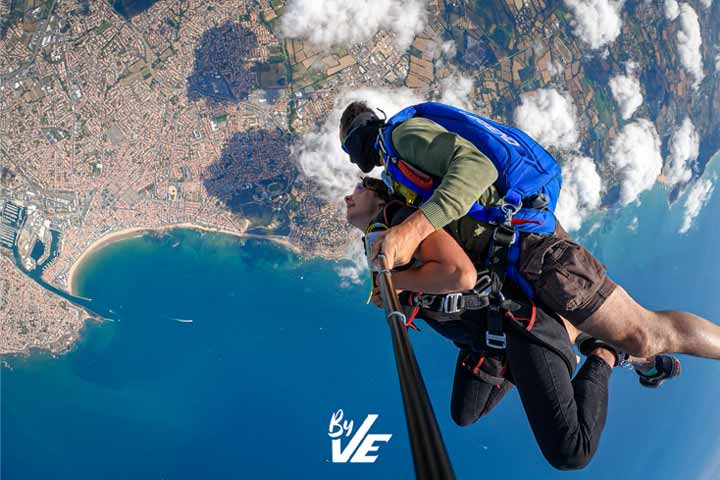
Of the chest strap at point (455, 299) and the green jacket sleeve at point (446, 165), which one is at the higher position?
the green jacket sleeve at point (446, 165)

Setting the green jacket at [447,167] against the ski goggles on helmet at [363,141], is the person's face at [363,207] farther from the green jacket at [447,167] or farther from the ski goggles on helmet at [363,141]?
the green jacket at [447,167]

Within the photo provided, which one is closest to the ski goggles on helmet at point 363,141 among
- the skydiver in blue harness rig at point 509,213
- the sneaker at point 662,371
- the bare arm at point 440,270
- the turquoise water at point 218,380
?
the skydiver in blue harness rig at point 509,213

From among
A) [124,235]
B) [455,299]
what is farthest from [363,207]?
[124,235]

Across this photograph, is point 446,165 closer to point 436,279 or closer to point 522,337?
point 436,279

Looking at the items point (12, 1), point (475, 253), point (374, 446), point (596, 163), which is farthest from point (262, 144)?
point (596, 163)

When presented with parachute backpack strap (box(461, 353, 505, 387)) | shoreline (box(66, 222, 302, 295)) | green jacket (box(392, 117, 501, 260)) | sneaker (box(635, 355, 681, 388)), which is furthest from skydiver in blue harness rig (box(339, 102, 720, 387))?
shoreline (box(66, 222, 302, 295))

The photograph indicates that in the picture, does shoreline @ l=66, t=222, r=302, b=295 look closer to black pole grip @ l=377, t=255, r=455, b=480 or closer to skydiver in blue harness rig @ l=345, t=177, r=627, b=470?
skydiver in blue harness rig @ l=345, t=177, r=627, b=470
